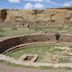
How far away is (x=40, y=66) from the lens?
627cm

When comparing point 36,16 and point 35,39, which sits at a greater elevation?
point 36,16

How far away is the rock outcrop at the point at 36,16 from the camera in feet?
84.5

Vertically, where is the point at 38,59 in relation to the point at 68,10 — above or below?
below

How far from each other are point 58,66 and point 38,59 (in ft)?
14.8

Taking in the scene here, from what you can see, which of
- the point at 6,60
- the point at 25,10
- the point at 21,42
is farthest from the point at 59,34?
the point at 25,10

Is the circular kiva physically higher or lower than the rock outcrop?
lower

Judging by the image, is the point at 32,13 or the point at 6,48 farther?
the point at 32,13

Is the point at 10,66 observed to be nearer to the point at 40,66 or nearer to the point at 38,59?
the point at 40,66

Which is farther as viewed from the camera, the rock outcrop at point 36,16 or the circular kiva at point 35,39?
the rock outcrop at point 36,16

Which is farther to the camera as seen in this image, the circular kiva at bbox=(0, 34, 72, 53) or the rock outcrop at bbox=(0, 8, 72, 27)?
the rock outcrop at bbox=(0, 8, 72, 27)

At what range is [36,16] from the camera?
27.7m

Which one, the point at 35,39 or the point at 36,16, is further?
the point at 36,16

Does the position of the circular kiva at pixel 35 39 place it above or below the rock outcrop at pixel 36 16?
below

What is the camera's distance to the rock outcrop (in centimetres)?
2577
